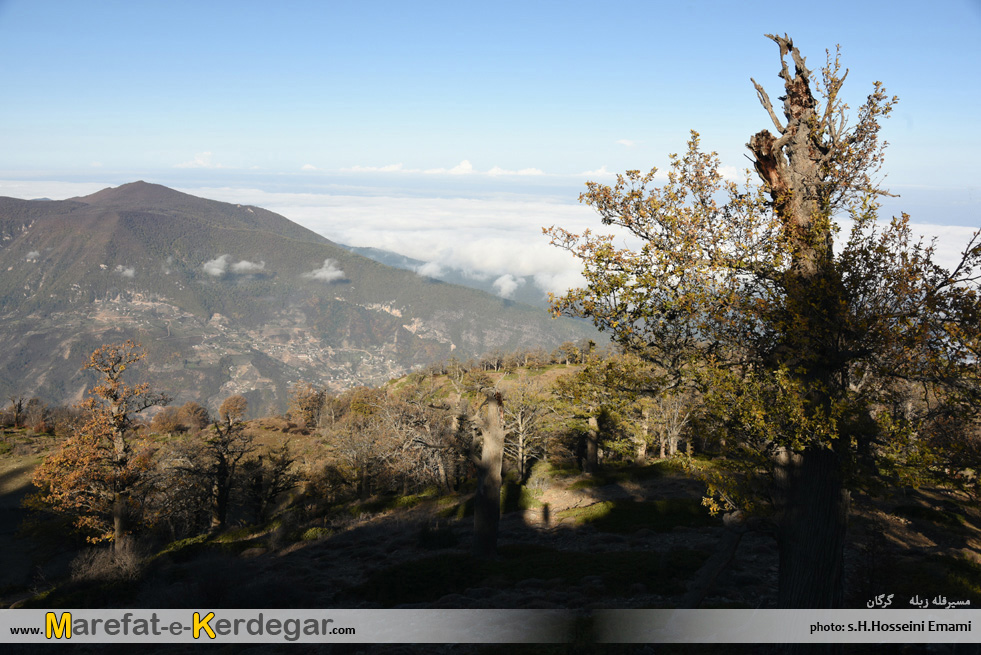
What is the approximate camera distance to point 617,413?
1060cm

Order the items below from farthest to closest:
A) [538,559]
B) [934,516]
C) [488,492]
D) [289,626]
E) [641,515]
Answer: [641,515] < [934,516] < [488,492] < [538,559] < [289,626]

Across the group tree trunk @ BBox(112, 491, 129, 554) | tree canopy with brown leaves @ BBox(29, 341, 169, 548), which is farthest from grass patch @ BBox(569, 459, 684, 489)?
tree trunk @ BBox(112, 491, 129, 554)

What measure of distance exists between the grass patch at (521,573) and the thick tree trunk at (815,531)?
4.75 meters

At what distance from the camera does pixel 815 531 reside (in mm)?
8383

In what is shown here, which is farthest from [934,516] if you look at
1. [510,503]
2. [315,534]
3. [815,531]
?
[315,534]

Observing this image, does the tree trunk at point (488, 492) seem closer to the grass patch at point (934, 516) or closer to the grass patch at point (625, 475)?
the grass patch at point (625, 475)

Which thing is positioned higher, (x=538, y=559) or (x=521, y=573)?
(x=521, y=573)

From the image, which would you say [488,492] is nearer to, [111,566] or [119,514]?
[111,566]

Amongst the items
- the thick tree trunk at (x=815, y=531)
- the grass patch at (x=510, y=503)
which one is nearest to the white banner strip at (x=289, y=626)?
the thick tree trunk at (x=815, y=531)

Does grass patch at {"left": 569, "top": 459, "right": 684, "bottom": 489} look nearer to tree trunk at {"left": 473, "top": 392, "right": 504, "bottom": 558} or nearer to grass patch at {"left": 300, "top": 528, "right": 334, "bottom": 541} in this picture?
tree trunk at {"left": 473, "top": 392, "right": 504, "bottom": 558}

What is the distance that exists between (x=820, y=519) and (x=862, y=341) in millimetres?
3058

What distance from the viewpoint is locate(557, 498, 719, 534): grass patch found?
21.1m

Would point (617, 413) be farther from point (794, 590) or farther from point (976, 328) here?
point (976, 328)

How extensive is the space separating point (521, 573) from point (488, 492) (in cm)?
298
